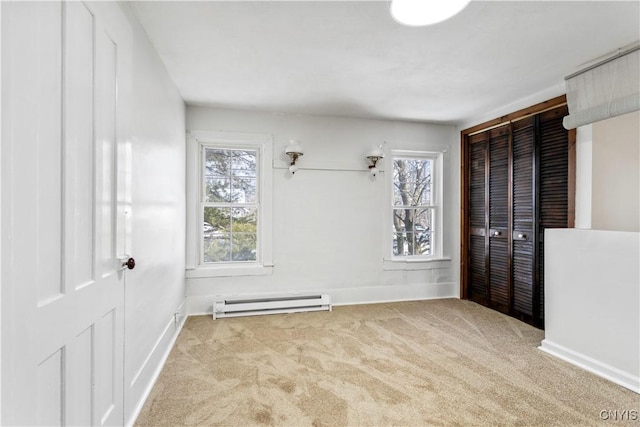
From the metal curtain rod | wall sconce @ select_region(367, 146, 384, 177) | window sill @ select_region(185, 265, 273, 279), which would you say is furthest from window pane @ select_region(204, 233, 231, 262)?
the metal curtain rod

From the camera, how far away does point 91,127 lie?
3.95 ft

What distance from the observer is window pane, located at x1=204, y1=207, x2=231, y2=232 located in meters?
→ 3.74

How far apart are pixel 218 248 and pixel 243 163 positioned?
42.1 inches

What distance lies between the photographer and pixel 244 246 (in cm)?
384

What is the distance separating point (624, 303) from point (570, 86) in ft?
5.89

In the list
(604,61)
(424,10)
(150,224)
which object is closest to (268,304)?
(150,224)

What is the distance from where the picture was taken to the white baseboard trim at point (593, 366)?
212 centimetres

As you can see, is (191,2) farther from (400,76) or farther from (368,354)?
(368,354)

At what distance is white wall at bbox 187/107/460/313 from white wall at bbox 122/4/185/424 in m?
0.88

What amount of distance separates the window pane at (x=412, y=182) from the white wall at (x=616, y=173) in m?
1.93

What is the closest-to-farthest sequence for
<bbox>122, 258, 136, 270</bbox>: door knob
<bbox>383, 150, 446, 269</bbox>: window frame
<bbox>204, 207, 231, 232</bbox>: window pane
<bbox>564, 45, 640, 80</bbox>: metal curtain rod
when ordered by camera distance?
<bbox>122, 258, 136, 270</bbox>: door knob → <bbox>564, 45, 640, 80</bbox>: metal curtain rod → <bbox>204, 207, 231, 232</bbox>: window pane → <bbox>383, 150, 446, 269</bbox>: window frame

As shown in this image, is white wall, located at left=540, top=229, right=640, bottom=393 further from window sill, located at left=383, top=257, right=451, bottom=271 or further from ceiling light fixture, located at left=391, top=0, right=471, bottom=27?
ceiling light fixture, located at left=391, top=0, right=471, bottom=27

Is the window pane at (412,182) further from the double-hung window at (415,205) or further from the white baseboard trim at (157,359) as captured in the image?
the white baseboard trim at (157,359)

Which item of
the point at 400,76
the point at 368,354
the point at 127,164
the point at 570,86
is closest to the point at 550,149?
the point at 570,86
